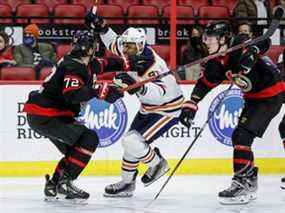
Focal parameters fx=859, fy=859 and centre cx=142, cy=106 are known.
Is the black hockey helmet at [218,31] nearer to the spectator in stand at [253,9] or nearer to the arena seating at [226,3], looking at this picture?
the spectator in stand at [253,9]

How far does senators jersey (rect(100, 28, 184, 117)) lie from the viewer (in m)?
5.30

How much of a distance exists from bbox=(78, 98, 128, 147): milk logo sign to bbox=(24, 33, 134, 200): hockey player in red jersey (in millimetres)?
1286

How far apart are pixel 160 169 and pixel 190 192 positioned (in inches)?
12.8

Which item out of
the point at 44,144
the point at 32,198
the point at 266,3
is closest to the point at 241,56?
the point at 32,198

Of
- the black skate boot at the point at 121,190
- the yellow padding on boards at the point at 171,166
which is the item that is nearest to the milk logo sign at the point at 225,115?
the yellow padding on boards at the point at 171,166

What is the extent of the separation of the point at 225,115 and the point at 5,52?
186 cm

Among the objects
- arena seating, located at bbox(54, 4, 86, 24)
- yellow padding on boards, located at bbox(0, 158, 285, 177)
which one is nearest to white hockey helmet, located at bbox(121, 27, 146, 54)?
yellow padding on boards, located at bbox(0, 158, 285, 177)

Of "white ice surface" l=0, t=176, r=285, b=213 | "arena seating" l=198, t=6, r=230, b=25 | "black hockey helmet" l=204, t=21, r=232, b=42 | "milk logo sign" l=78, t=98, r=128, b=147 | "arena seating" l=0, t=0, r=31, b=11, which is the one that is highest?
"black hockey helmet" l=204, t=21, r=232, b=42

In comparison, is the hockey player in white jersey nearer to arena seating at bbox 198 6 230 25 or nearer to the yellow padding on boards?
the yellow padding on boards

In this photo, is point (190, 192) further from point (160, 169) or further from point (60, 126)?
point (60, 126)

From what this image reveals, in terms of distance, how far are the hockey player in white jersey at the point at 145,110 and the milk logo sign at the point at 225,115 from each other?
115 cm

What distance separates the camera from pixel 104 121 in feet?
21.4

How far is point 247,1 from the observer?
27.0 feet

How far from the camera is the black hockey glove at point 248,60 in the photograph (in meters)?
4.91
